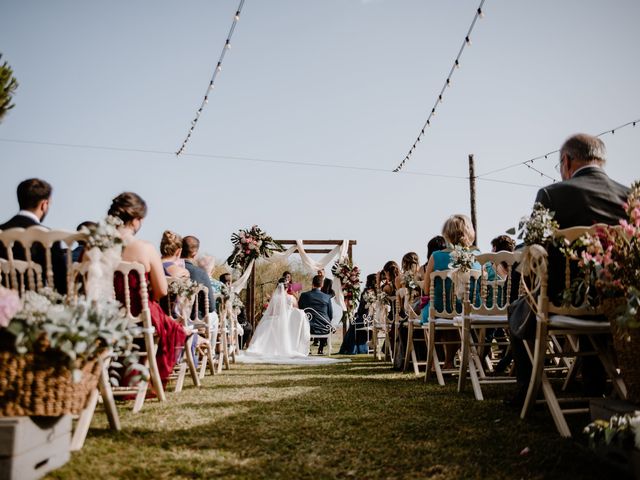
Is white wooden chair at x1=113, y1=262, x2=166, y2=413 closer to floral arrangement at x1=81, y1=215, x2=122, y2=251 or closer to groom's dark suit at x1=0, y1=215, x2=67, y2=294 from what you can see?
groom's dark suit at x1=0, y1=215, x2=67, y2=294

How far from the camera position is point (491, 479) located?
1947 mm

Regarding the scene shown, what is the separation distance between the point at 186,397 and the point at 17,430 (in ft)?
7.70

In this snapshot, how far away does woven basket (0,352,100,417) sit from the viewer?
1.90 metres

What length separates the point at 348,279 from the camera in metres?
14.5

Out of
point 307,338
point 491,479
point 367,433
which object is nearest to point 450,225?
point 367,433

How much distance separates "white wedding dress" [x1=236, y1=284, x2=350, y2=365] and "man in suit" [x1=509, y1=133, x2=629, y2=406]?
25.2ft

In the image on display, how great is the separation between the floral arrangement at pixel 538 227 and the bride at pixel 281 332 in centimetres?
826

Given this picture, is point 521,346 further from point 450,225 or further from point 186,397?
point 186,397

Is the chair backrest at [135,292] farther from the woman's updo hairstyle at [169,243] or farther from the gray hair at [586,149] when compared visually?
the gray hair at [586,149]

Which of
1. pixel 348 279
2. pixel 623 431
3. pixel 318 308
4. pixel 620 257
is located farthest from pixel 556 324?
pixel 348 279

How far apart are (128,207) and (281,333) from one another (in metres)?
7.53

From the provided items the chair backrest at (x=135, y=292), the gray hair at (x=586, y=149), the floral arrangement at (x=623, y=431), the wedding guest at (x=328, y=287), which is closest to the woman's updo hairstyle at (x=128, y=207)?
the chair backrest at (x=135, y=292)

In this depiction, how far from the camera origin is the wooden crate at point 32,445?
5.88 feet

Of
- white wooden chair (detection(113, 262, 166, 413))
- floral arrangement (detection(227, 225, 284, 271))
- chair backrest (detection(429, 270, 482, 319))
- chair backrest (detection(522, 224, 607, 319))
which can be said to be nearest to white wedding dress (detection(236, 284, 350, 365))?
floral arrangement (detection(227, 225, 284, 271))
